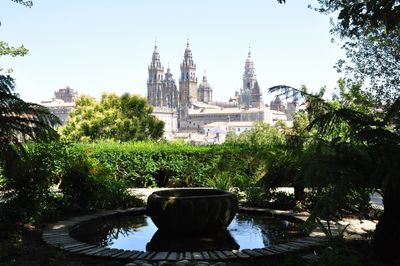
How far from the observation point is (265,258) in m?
4.96

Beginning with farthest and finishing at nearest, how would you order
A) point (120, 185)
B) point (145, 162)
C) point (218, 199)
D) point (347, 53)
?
1. point (347, 53)
2. point (145, 162)
3. point (120, 185)
4. point (218, 199)

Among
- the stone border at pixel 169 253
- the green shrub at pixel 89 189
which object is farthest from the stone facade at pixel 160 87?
the stone border at pixel 169 253

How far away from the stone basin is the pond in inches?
6.0

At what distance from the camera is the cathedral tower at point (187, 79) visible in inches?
7224

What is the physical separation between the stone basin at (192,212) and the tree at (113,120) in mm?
27516

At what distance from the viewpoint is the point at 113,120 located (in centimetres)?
3388

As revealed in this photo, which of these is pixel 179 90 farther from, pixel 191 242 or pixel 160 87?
pixel 191 242

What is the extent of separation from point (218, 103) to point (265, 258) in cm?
19533

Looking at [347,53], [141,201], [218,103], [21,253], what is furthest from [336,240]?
[218,103]

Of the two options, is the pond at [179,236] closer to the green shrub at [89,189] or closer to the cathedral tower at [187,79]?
the green shrub at [89,189]

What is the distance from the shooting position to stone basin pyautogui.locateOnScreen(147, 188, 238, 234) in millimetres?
6211

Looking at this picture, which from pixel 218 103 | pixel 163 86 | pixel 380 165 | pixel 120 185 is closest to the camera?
pixel 380 165

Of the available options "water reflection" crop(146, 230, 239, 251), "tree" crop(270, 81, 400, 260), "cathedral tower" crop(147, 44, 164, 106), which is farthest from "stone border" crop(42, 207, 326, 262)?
"cathedral tower" crop(147, 44, 164, 106)

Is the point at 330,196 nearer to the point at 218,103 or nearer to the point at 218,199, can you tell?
the point at 218,199
